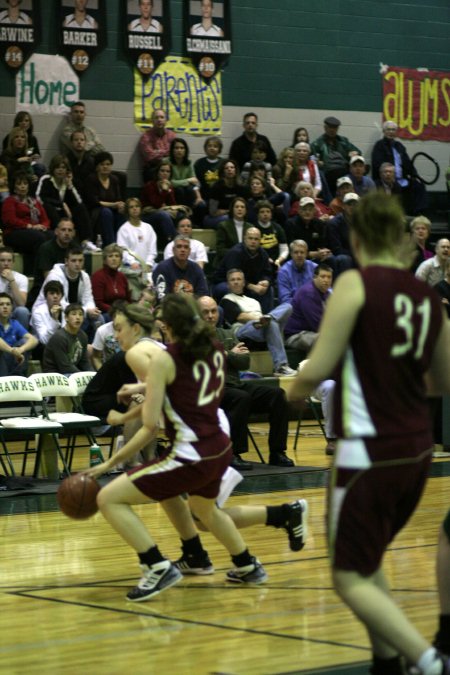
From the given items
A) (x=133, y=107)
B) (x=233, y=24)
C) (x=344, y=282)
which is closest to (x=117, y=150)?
(x=133, y=107)

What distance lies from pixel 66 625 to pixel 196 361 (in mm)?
1318

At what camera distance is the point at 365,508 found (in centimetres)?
370

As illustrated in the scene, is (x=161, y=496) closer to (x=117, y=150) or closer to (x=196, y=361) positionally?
(x=196, y=361)

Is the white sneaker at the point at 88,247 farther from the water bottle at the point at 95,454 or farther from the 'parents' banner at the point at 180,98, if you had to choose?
the water bottle at the point at 95,454

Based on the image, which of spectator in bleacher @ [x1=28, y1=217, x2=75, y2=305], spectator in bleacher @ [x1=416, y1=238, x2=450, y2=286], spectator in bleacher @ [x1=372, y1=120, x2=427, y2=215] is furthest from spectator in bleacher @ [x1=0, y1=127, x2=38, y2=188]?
spectator in bleacher @ [x1=372, y1=120, x2=427, y2=215]

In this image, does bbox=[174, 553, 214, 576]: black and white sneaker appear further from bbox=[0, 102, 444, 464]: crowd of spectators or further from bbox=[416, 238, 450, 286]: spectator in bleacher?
bbox=[416, 238, 450, 286]: spectator in bleacher

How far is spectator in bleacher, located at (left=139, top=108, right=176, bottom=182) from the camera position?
55.2 ft

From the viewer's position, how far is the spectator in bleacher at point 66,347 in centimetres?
1170

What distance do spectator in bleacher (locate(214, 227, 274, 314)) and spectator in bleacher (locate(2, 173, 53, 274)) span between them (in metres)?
2.04

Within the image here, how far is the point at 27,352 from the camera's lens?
38.6 ft

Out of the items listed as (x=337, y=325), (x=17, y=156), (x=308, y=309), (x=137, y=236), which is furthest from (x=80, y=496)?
(x=17, y=156)

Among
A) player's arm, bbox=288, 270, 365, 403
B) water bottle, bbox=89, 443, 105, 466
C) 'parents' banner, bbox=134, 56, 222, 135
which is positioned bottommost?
water bottle, bbox=89, 443, 105, 466

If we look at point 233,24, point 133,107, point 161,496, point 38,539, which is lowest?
point 38,539

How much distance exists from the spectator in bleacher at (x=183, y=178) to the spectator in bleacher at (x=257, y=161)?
0.66 m
